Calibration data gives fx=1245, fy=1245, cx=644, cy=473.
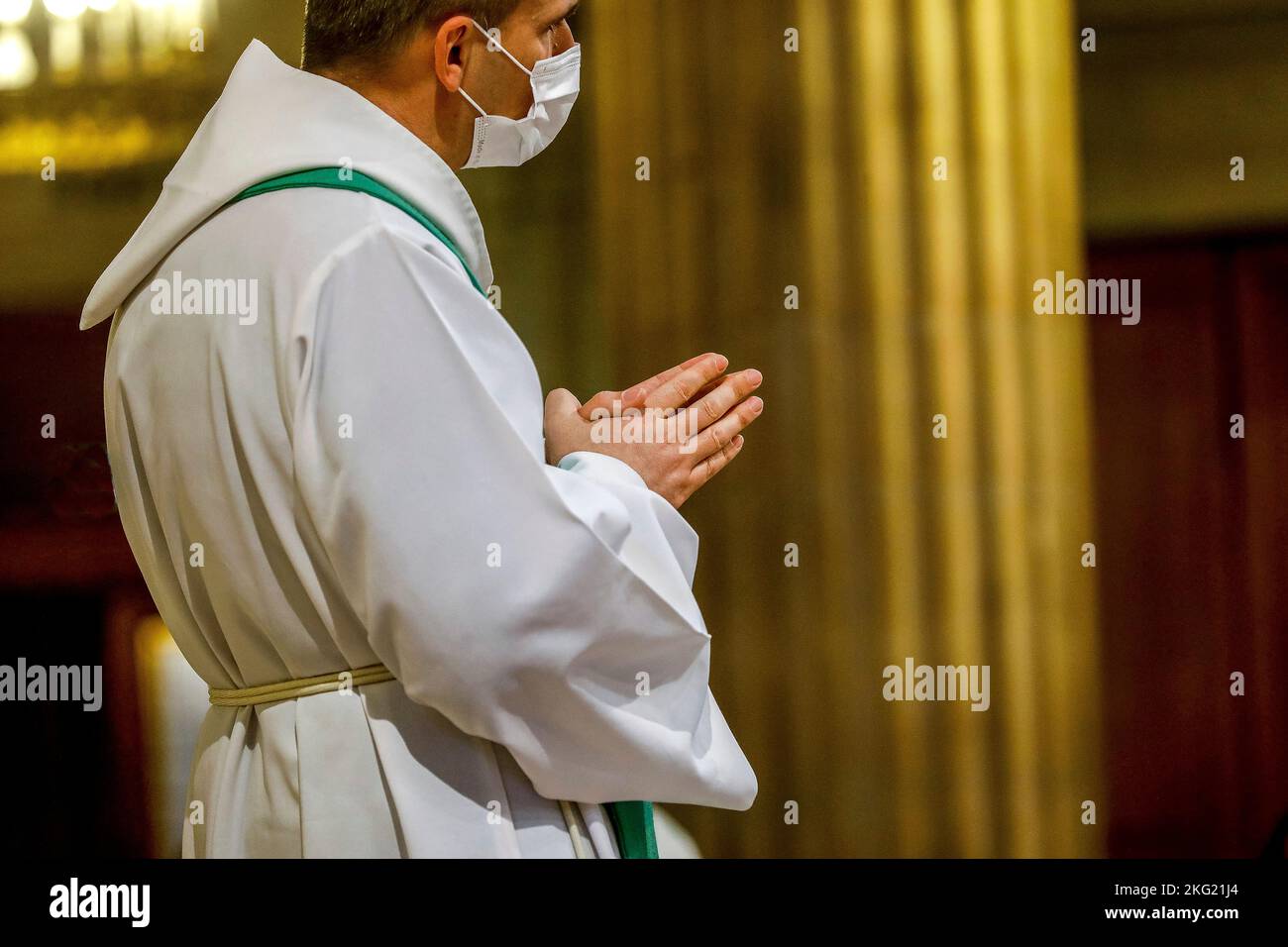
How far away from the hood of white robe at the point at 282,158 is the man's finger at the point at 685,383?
0.31 m

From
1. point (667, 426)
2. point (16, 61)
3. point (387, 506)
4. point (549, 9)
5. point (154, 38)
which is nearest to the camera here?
point (387, 506)

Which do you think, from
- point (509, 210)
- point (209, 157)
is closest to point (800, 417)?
point (509, 210)

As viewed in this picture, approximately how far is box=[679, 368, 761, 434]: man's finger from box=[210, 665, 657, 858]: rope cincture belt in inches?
20.0

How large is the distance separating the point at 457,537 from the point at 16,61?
Answer: 91.2 inches

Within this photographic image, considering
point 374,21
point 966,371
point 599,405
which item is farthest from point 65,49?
point 966,371

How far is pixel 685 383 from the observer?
166 centimetres

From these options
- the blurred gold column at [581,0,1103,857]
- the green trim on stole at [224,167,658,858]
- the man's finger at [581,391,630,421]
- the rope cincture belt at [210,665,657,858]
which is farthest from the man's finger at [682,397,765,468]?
the blurred gold column at [581,0,1103,857]

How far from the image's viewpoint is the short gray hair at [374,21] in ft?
5.48

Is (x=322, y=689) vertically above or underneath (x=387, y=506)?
underneath

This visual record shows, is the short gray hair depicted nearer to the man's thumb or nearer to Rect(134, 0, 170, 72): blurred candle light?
the man's thumb

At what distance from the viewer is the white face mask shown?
5.92ft

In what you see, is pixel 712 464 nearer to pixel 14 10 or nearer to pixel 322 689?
pixel 322 689

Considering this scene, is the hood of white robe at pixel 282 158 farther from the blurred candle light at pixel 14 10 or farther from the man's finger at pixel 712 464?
the blurred candle light at pixel 14 10

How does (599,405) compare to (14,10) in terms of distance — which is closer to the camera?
(599,405)
